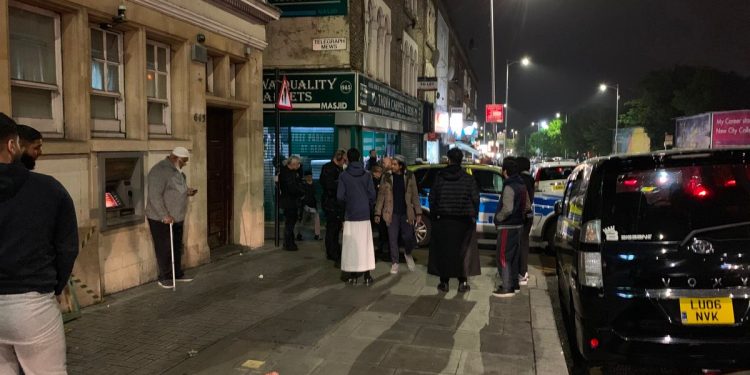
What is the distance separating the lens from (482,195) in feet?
36.3

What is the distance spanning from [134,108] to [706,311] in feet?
22.4

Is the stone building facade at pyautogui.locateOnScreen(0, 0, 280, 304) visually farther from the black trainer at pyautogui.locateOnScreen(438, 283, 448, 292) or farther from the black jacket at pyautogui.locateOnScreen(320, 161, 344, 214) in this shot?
the black trainer at pyautogui.locateOnScreen(438, 283, 448, 292)

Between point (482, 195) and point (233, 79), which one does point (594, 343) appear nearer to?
point (482, 195)

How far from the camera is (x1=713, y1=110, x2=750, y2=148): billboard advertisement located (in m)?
36.7

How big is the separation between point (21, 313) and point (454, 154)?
529 centimetres

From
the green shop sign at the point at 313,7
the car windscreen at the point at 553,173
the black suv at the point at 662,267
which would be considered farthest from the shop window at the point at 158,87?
the car windscreen at the point at 553,173

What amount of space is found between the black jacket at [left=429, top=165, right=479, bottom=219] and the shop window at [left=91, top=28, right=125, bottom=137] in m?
4.25

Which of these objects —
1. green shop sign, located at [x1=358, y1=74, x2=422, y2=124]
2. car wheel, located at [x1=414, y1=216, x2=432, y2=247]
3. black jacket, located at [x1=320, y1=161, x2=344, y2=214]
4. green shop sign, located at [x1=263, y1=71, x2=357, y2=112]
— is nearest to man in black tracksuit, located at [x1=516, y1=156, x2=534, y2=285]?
black jacket, located at [x1=320, y1=161, x2=344, y2=214]

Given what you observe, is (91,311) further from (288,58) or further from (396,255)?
(288,58)

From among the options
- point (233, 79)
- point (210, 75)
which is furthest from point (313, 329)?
point (233, 79)

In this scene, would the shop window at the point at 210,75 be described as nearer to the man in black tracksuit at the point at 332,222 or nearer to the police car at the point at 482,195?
the man in black tracksuit at the point at 332,222

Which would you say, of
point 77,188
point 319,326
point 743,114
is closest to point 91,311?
point 77,188

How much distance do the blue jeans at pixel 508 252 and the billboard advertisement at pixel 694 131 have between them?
35.2 metres

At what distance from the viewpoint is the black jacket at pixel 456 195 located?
726 cm
